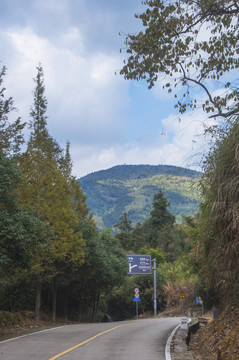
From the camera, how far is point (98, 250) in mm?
31094

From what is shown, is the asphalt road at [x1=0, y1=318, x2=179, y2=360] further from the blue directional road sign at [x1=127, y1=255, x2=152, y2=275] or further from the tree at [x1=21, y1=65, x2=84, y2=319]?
the blue directional road sign at [x1=127, y1=255, x2=152, y2=275]

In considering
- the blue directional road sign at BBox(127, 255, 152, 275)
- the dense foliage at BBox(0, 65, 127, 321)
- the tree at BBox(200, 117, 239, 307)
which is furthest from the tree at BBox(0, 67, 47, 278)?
the blue directional road sign at BBox(127, 255, 152, 275)

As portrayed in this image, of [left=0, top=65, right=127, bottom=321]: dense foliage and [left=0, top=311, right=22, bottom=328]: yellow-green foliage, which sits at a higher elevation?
[left=0, top=65, right=127, bottom=321]: dense foliage

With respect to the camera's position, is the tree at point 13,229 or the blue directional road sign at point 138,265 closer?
the tree at point 13,229

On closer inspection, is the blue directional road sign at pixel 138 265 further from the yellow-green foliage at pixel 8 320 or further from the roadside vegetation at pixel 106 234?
the yellow-green foliage at pixel 8 320

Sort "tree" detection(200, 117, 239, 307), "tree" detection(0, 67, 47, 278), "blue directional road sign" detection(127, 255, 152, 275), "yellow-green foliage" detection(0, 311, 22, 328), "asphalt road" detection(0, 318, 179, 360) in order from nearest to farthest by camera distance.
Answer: "tree" detection(200, 117, 239, 307) → "asphalt road" detection(0, 318, 179, 360) → "tree" detection(0, 67, 47, 278) → "yellow-green foliage" detection(0, 311, 22, 328) → "blue directional road sign" detection(127, 255, 152, 275)

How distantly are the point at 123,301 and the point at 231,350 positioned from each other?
4643 cm

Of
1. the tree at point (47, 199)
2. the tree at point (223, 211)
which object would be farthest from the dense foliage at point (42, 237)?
Answer: the tree at point (223, 211)

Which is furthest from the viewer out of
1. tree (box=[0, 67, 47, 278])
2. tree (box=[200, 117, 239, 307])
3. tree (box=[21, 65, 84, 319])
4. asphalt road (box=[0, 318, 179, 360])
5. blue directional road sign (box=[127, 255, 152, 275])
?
blue directional road sign (box=[127, 255, 152, 275])

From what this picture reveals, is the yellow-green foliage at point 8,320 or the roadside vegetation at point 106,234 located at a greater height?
the roadside vegetation at point 106,234

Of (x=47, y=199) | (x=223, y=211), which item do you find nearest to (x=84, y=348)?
(x=223, y=211)

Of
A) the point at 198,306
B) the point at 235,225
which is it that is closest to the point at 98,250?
the point at 198,306

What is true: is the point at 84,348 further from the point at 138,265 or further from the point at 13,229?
the point at 138,265

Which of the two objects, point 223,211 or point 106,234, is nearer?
point 223,211
